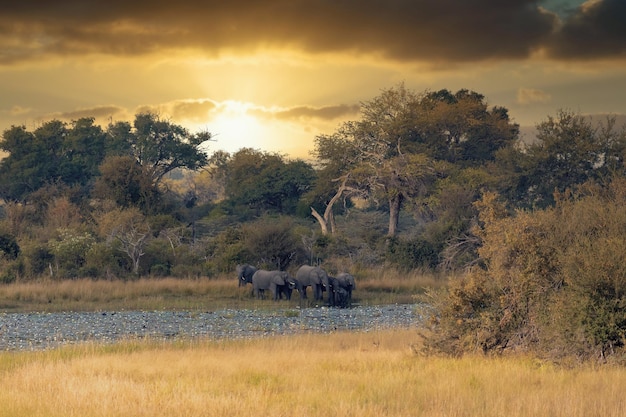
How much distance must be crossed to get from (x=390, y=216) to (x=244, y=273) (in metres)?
27.0

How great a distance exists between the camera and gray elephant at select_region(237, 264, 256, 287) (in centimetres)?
3988

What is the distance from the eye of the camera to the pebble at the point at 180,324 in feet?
81.7

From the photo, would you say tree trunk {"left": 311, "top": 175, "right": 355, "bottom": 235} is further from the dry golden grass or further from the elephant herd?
the dry golden grass

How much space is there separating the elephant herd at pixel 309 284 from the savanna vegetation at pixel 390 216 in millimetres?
2211

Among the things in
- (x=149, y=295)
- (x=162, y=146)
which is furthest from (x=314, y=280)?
(x=162, y=146)

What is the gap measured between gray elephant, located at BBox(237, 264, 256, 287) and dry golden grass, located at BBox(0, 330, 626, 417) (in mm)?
19072

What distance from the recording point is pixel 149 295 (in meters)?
36.6

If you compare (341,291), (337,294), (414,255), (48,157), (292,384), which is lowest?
(337,294)

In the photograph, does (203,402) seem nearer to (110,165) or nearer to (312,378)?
(312,378)

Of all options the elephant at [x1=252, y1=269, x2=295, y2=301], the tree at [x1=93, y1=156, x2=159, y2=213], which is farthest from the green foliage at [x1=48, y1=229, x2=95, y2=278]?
the tree at [x1=93, y1=156, x2=159, y2=213]

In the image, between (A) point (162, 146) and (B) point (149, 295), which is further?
(A) point (162, 146)

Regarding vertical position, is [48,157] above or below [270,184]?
above

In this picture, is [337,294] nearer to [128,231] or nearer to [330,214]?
[128,231]

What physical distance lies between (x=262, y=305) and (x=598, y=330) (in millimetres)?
20236
